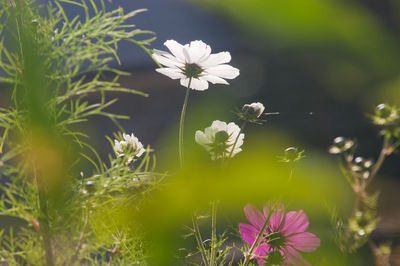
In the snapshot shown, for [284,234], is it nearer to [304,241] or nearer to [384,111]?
[304,241]

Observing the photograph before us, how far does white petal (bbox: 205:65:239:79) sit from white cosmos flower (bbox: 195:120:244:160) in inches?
2.0

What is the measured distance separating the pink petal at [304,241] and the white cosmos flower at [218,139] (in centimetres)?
11

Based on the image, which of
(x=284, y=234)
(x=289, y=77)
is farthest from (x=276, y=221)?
(x=289, y=77)

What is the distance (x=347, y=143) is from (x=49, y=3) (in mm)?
317

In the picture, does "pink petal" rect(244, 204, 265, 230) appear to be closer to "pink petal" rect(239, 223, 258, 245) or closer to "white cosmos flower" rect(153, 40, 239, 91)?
"pink petal" rect(239, 223, 258, 245)

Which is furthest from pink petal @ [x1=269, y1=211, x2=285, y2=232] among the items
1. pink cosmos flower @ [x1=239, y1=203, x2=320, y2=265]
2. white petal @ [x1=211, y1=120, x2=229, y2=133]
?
white petal @ [x1=211, y1=120, x2=229, y2=133]

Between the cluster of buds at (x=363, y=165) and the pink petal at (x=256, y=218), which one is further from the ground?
the cluster of buds at (x=363, y=165)

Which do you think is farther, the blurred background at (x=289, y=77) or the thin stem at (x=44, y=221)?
the thin stem at (x=44, y=221)

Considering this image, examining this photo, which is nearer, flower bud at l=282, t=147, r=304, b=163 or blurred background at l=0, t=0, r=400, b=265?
blurred background at l=0, t=0, r=400, b=265

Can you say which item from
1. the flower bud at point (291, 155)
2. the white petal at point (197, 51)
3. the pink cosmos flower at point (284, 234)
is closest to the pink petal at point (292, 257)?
the pink cosmos flower at point (284, 234)

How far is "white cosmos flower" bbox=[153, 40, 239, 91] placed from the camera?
45 centimetres

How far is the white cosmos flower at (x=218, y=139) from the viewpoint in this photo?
1.27ft

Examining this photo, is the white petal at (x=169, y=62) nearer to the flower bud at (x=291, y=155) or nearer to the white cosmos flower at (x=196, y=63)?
the white cosmos flower at (x=196, y=63)

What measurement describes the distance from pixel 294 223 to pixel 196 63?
19 centimetres
